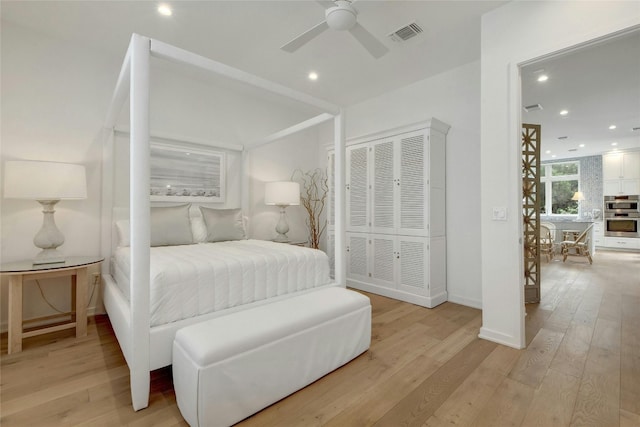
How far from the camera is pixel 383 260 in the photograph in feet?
12.3

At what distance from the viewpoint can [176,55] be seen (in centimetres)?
170

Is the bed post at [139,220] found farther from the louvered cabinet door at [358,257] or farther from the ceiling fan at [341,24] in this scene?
the louvered cabinet door at [358,257]

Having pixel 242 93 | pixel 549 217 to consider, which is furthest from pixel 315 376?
pixel 549 217

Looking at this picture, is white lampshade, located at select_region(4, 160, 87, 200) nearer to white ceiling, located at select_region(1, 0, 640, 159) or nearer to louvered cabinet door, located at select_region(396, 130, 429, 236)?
white ceiling, located at select_region(1, 0, 640, 159)

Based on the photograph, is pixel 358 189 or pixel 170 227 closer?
pixel 170 227

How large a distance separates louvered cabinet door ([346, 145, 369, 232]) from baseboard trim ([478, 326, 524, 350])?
1.83m

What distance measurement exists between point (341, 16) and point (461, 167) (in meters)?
2.26

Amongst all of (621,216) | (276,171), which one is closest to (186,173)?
(276,171)

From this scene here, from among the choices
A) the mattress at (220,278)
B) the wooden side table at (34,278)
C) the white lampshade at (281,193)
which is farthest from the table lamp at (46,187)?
the white lampshade at (281,193)

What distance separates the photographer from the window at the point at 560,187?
352 inches

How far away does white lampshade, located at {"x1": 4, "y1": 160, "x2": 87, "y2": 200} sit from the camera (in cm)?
235

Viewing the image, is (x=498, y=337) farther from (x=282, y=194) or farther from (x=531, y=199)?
(x=282, y=194)

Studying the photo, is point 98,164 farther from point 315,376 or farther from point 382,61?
point 382,61

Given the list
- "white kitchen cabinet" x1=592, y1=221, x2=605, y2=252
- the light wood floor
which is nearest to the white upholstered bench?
the light wood floor
